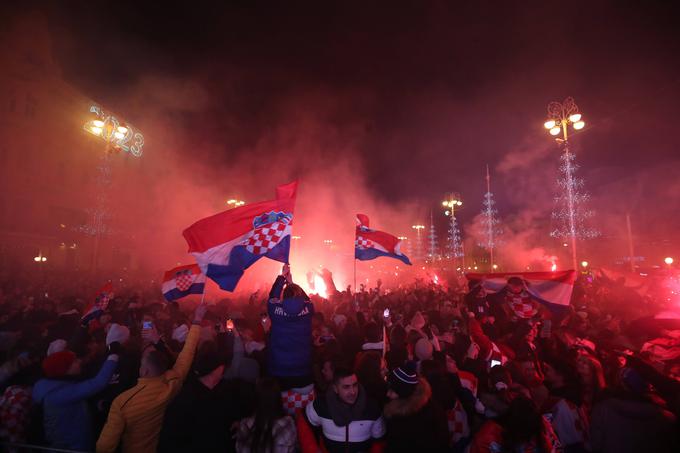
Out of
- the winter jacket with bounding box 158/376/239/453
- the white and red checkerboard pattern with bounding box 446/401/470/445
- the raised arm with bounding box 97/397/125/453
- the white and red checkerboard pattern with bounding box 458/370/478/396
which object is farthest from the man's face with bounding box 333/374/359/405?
the raised arm with bounding box 97/397/125/453

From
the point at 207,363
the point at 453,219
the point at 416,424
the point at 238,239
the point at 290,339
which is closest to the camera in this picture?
the point at 416,424

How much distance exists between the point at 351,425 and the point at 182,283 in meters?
5.65

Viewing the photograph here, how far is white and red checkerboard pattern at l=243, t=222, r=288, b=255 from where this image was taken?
17.5ft

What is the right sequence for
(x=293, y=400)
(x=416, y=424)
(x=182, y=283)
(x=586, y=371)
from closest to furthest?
1. (x=416, y=424)
2. (x=586, y=371)
3. (x=293, y=400)
4. (x=182, y=283)

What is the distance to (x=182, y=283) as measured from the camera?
7391mm

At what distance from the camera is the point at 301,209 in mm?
23984

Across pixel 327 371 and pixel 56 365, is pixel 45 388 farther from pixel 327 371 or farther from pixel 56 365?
pixel 327 371

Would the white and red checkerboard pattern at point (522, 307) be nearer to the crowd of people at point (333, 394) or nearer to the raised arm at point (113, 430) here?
the crowd of people at point (333, 394)

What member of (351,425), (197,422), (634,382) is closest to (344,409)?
(351,425)

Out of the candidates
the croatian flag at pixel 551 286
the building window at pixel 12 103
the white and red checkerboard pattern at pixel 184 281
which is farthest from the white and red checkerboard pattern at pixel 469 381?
the building window at pixel 12 103

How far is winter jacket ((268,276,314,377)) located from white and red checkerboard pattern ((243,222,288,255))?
4.86 ft

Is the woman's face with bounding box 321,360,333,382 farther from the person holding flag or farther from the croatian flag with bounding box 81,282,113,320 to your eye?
the croatian flag with bounding box 81,282,113,320

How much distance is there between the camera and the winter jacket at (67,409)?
3.15 metres

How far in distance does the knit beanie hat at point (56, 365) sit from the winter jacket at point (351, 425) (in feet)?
7.73
